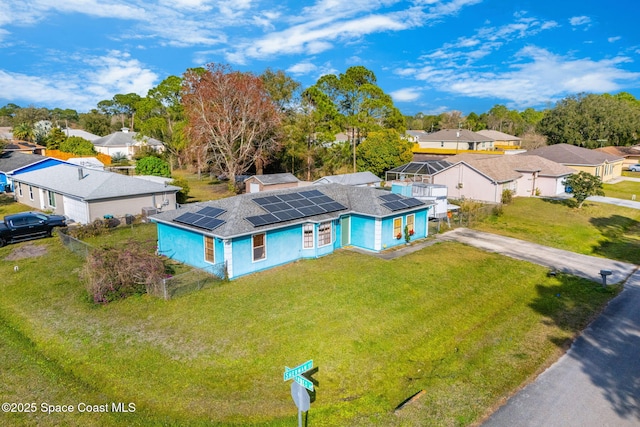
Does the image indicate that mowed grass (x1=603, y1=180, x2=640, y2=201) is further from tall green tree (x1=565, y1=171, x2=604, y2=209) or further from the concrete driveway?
the concrete driveway

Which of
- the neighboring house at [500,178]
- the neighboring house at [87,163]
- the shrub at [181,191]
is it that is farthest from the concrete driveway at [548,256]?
the neighboring house at [87,163]

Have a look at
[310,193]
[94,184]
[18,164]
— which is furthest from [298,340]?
[18,164]

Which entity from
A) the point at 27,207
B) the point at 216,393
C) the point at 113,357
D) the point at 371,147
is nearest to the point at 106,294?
the point at 113,357

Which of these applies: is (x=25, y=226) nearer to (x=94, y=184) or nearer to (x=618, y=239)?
(x=94, y=184)

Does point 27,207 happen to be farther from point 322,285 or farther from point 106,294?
point 322,285

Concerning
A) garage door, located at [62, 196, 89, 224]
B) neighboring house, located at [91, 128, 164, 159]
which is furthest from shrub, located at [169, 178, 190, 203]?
neighboring house, located at [91, 128, 164, 159]

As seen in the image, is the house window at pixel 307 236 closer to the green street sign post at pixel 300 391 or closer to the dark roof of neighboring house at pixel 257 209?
the dark roof of neighboring house at pixel 257 209
